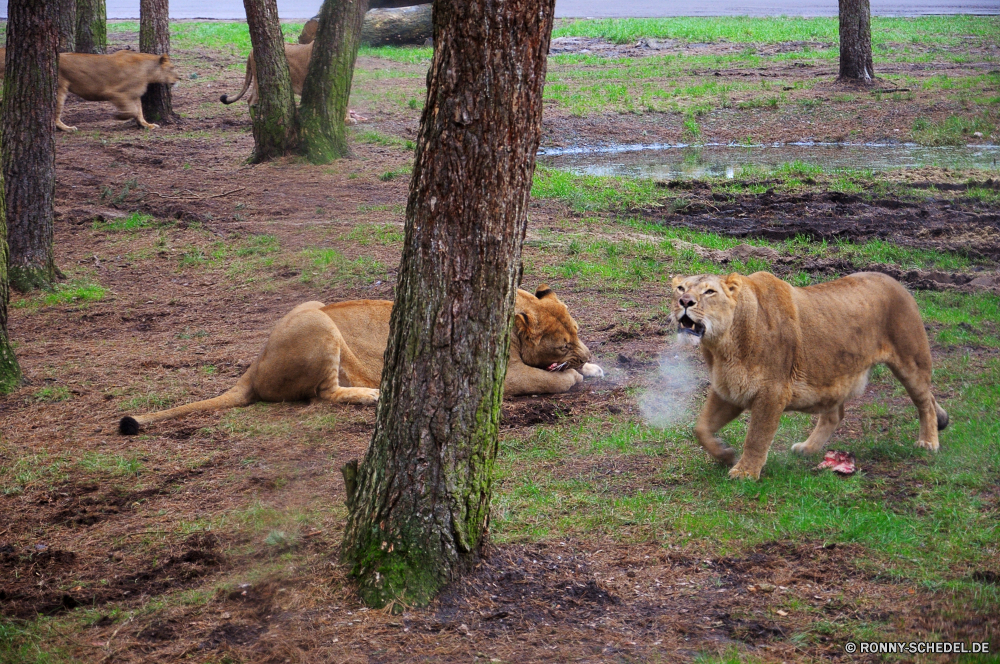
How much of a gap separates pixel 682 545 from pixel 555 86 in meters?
18.2

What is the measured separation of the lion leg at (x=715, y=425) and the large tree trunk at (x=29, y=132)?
→ 7.07 meters

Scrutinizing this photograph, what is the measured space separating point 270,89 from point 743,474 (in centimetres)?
1101

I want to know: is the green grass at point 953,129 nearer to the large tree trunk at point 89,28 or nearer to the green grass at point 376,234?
the green grass at point 376,234

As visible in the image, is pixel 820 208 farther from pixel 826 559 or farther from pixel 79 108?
pixel 79 108

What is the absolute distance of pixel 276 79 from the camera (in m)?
14.0

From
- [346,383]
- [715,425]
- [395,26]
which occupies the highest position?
[395,26]

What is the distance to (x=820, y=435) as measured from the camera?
5.76 meters

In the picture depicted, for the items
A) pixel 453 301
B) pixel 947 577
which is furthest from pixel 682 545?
pixel 453 301

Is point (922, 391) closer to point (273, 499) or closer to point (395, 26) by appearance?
point (273, 499)

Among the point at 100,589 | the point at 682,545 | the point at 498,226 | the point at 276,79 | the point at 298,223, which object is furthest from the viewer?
the point at 276,79

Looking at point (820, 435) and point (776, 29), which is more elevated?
point (776, 29)

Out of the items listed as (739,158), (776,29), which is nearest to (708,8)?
(776,29)

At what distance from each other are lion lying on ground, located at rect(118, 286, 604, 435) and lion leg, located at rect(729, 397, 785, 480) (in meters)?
2.08

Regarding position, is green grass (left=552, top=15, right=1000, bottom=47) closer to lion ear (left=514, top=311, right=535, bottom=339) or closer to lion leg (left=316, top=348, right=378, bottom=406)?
lion ear (left=514, top=311, right=535, bottom=339)
